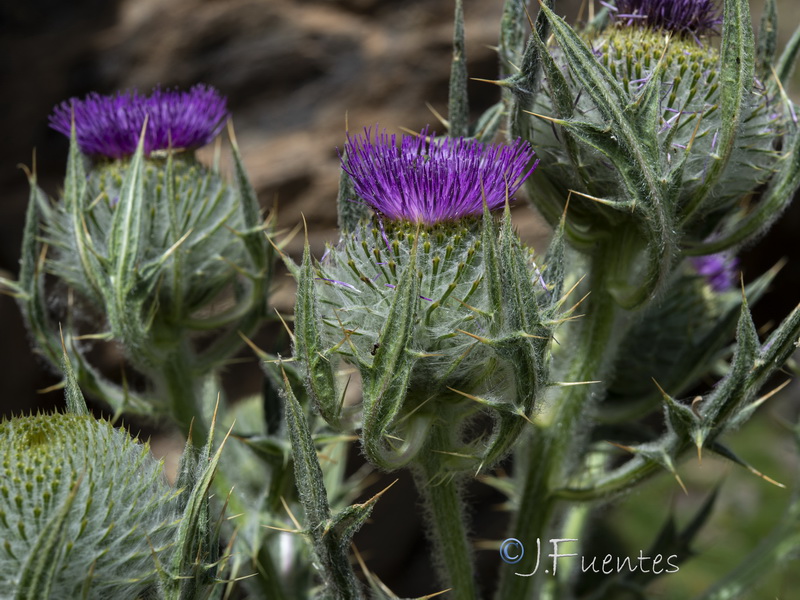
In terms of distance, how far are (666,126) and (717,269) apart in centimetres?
124

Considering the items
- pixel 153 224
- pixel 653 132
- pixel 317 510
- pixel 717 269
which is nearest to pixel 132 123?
pixel 153 224

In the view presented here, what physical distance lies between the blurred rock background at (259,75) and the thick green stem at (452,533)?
2.97 meters

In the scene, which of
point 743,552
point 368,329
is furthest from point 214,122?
point 743,552

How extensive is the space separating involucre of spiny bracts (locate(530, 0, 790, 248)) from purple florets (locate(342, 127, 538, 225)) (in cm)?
20

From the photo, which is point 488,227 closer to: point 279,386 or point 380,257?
point 380,257

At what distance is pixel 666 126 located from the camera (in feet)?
6.67

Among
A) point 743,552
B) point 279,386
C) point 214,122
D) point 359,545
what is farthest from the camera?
point 743,552

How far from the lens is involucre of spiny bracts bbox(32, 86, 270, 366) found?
7.70 feet

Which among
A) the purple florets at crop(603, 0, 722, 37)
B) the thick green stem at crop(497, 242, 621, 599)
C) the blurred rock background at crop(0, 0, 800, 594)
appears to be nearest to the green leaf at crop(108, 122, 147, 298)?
the thick green stem at crop(497, 242, 621, 599)

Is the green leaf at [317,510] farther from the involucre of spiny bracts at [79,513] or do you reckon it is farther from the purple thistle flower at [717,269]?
the purple thistle flower at [717,269]

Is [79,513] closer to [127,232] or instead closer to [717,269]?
[127,232]

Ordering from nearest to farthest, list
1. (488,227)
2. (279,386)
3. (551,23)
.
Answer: (488,227)
(551,23)
(279,386)

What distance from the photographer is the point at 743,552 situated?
243 inches

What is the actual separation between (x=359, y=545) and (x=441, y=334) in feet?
11.9
